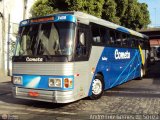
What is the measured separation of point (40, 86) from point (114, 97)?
329 centimetres

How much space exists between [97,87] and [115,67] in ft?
6.82

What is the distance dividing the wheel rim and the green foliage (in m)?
10.1

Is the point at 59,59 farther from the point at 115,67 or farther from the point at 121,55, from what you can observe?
the point at 121,55

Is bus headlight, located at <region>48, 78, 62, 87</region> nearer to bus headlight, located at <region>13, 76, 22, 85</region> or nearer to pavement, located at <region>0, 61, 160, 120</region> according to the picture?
pavement, located at <region>0, 61, 160, 120</region>

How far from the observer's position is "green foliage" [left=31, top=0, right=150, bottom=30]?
20.8m

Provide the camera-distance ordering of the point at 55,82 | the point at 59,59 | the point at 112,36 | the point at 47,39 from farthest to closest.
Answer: the point at 112,36 < the point at 47,39 < the point at 55,82 < the point at 59,59

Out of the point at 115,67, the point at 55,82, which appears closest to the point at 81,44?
the point at 55,82

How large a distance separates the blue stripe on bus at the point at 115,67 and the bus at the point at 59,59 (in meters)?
0.21

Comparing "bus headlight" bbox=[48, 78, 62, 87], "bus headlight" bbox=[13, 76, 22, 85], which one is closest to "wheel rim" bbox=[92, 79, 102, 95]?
"bus headlight" bbox=[48, 78, 62, 87]

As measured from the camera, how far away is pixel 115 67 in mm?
12883

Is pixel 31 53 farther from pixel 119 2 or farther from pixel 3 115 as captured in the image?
pixel 119 2

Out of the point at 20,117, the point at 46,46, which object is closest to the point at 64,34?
the point at 46,46

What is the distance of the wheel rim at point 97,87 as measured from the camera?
10859mm

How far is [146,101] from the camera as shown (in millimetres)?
10570
